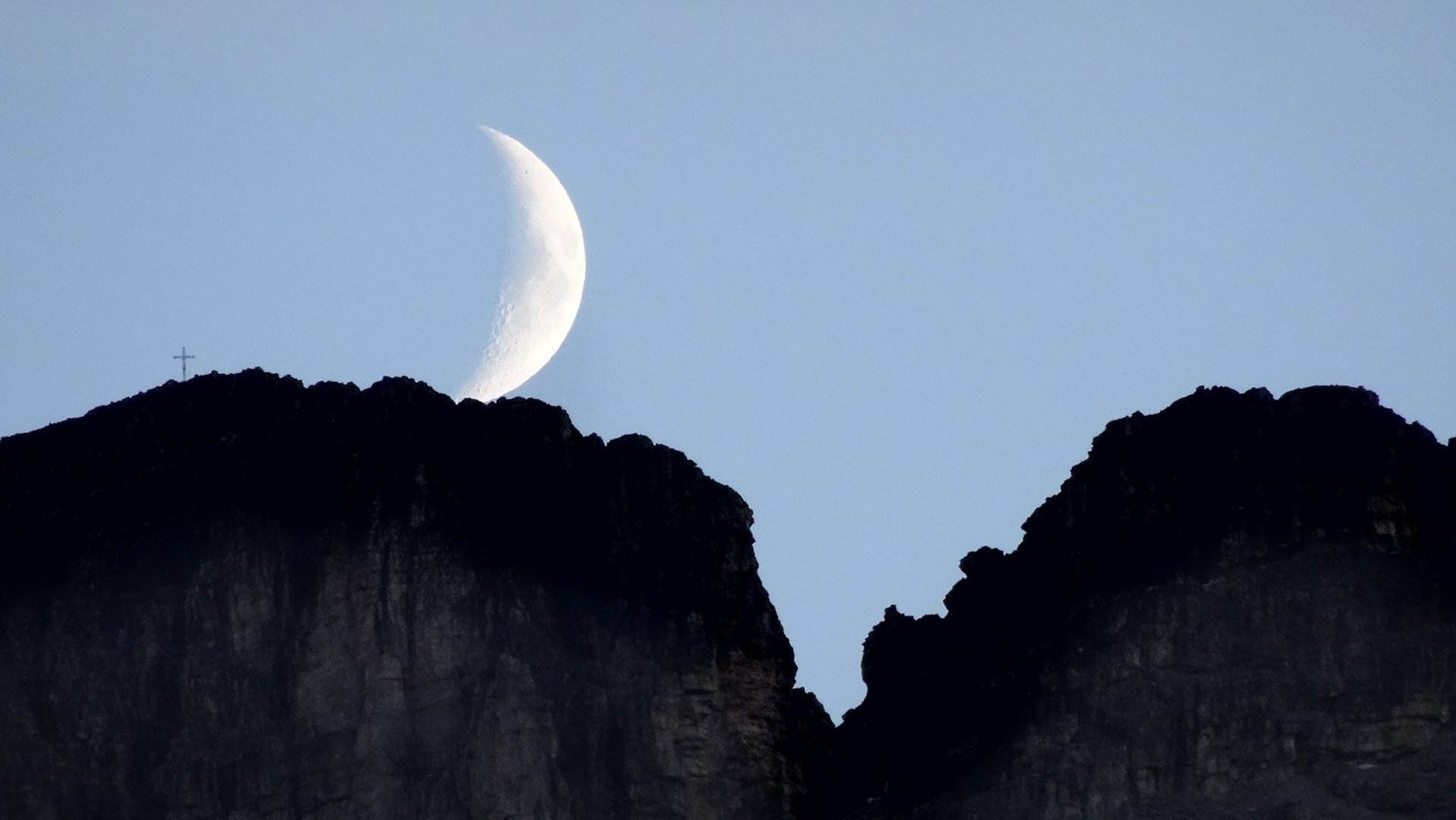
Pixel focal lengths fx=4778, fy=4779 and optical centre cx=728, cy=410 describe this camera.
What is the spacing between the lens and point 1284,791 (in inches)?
7869

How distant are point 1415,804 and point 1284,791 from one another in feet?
18.1

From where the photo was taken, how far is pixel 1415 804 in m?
198

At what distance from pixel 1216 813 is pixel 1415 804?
827cm

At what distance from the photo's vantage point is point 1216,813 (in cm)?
19988

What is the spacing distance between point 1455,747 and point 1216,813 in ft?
34.0

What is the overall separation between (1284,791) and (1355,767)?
3.11 metres

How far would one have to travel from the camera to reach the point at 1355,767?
200 meters

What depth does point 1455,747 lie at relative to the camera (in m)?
200

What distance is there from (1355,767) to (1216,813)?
612 centimetres

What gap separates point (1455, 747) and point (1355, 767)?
4.28 m
